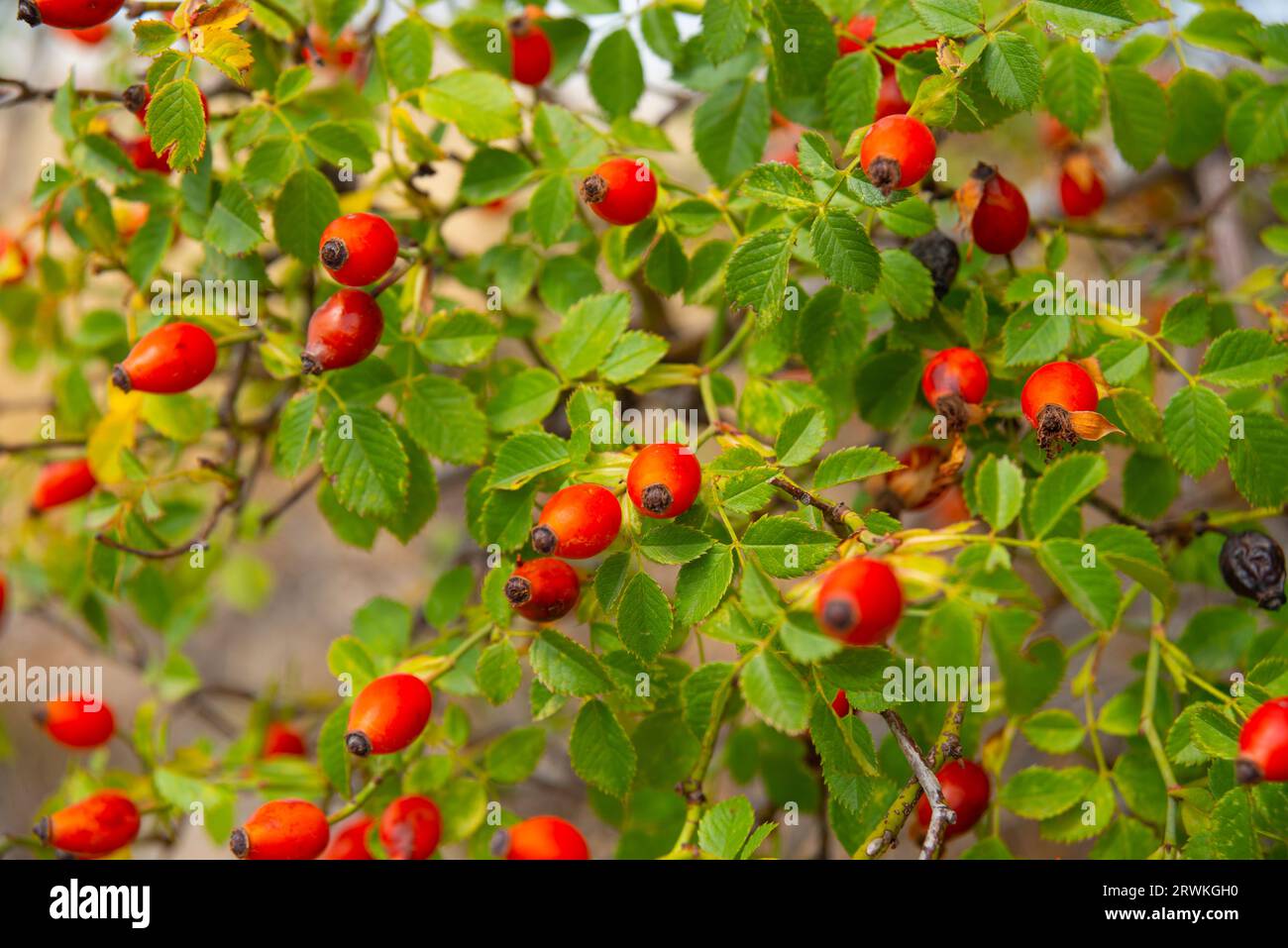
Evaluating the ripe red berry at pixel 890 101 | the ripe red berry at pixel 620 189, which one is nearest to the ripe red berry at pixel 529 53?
the ripe red berry at pixel 620 189

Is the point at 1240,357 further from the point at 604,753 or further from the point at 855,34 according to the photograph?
the point at 604,753

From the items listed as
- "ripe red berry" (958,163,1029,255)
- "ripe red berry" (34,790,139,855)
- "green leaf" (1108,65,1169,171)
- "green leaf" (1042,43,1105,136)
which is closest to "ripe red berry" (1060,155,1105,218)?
"green leaf" (1108,65,1169,171)

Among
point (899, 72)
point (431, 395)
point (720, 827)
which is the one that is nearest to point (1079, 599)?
point (720, 827)

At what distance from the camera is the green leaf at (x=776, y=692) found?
3.61 feet

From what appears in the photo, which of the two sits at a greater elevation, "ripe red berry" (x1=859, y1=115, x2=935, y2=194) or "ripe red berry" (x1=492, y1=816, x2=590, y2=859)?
"ripe red berry" (x1=859, y1=115, x2=935, y2=194)

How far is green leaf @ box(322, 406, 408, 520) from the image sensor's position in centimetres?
155

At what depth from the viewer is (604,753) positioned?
57.8 inches

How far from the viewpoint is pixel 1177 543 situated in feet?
6.04

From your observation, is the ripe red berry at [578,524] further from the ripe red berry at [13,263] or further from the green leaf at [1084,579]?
the ripe red berry at [13,263]

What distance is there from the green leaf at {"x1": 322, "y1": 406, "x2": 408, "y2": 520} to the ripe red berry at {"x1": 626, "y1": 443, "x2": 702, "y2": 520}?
0.48 m

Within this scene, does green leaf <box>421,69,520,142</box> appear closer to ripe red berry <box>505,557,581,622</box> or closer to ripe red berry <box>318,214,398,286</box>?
ripe red berry <box>318,214,398,286</box>
